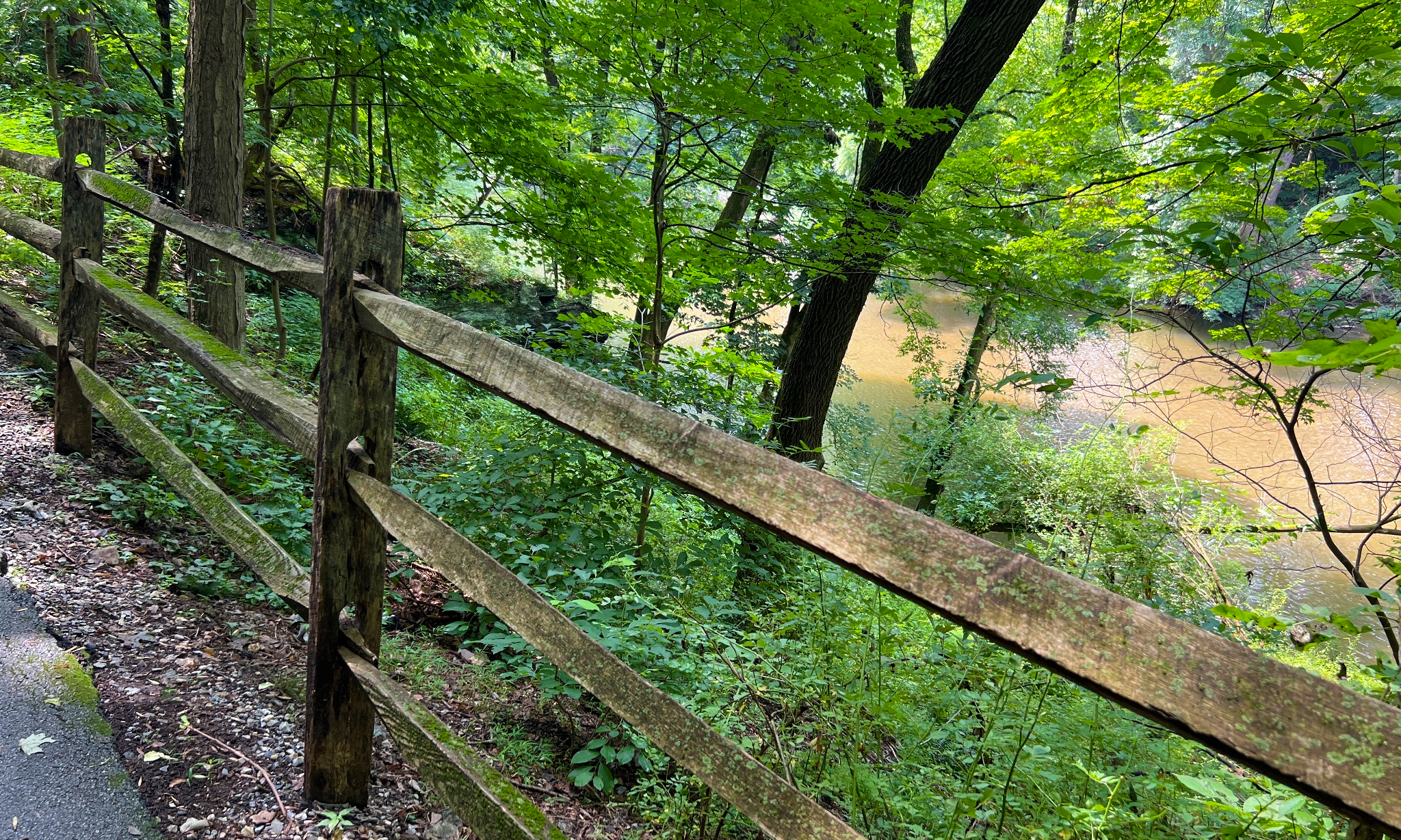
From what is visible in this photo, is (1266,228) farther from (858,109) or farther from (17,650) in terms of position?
(17,650)

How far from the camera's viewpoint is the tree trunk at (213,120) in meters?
4.35

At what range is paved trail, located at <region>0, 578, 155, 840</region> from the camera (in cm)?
176

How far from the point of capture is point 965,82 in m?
4.82

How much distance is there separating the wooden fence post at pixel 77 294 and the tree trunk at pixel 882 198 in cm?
383

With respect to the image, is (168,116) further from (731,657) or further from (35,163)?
(731,657)

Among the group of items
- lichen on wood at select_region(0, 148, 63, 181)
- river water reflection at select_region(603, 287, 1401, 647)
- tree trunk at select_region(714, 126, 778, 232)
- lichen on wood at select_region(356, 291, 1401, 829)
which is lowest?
river water reflection at select_region(603, 287, 1401, 647)

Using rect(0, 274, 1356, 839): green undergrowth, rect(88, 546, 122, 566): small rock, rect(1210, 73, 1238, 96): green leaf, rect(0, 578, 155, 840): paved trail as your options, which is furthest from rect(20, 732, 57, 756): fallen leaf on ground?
rect(1210, 73, 1238, 96): green leaf

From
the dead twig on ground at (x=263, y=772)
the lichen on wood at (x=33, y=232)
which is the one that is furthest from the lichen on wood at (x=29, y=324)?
the dead twig on ground at (x=263, y=772)

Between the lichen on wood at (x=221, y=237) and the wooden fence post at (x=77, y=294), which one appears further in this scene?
the wooden fence post at (x=77, y=294)

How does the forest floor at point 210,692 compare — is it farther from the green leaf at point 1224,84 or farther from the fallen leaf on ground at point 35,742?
the green leaf at point 1224,84

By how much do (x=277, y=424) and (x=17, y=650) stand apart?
1.19m

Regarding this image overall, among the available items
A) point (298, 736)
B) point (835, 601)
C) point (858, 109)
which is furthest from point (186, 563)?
point (858, 109)

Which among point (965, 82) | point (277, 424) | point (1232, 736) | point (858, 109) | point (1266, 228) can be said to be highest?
point (965, 82)

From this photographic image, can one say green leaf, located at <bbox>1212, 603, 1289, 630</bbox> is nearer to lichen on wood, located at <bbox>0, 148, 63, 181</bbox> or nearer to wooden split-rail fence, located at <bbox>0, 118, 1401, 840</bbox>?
wooden split-rail fence, located at <bbox>0, 118, 1401, 840</bbox>
